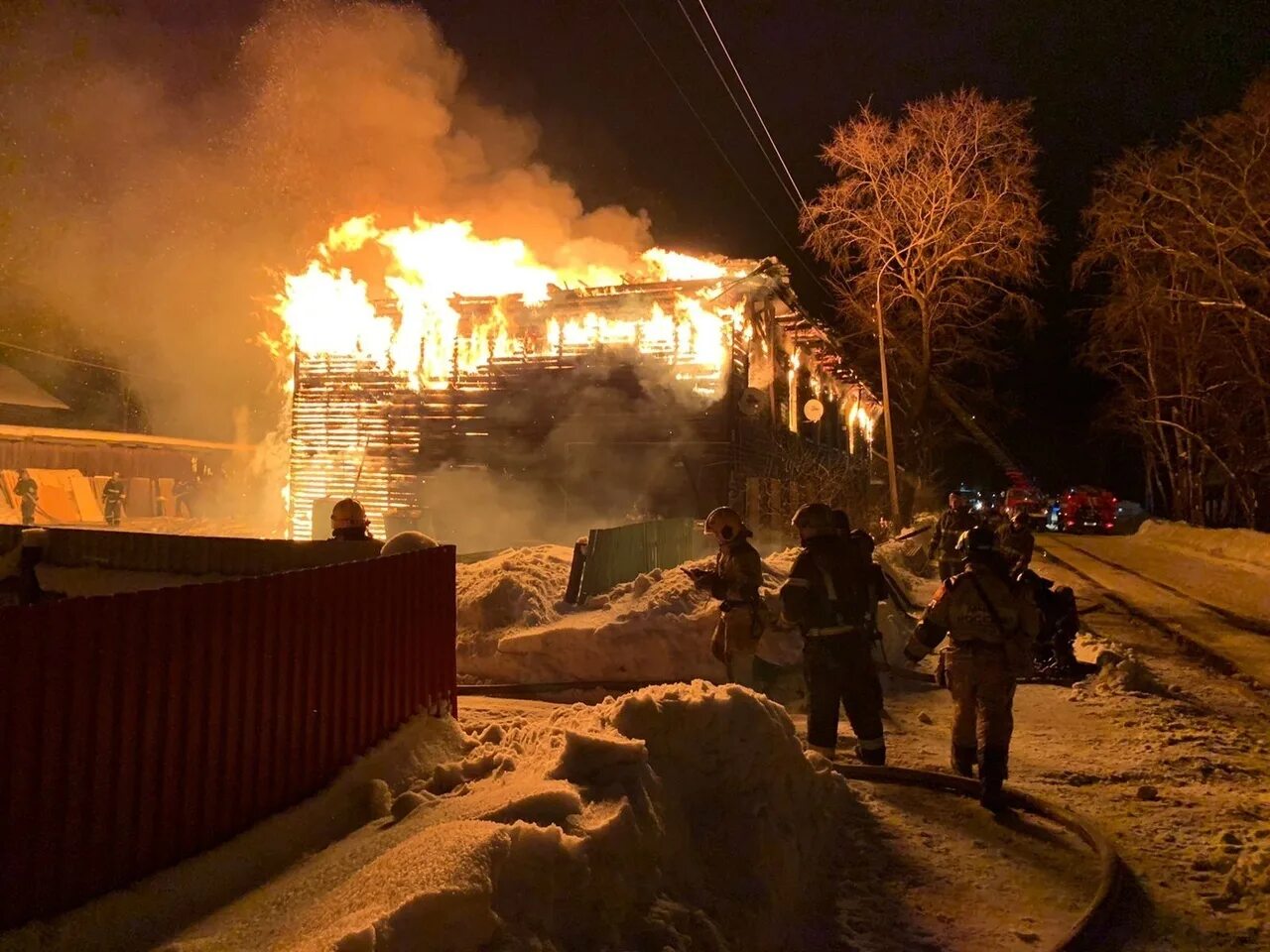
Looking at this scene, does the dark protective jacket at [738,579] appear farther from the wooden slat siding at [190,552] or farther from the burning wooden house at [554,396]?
the burning wooden house at [554,396]

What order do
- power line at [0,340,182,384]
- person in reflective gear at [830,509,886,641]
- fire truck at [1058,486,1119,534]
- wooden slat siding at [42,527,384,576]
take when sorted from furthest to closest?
fire truck at [1058,486,1119,534]
power line at [0,340,182,384]
wooden slat siding at [42,527,384,576]
person in reflective gear at [830,509,886,641]

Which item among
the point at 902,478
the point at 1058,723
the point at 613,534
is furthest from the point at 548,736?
the point at 902,478

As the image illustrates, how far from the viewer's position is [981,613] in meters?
5.12

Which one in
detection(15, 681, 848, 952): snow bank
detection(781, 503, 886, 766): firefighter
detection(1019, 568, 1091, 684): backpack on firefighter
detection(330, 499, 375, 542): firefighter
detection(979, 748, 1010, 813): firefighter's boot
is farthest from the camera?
detection(1019, 568, 1091, 684): backpack on firefighter

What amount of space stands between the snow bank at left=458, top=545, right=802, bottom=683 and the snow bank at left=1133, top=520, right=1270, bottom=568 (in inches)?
740

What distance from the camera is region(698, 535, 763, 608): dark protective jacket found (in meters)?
6.63

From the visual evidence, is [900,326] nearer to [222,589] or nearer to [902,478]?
[902,478]

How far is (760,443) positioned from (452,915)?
54.1 ft

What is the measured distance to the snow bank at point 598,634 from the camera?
8.46 meters

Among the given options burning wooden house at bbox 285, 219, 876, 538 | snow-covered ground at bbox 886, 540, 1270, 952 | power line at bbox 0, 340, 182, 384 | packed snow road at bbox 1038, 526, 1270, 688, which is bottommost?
packed snow road at bbox 1038, 526, 1270, 688

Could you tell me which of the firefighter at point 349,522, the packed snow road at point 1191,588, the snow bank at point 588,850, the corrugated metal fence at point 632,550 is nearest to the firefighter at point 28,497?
the corrugated metal fence at point 632,550

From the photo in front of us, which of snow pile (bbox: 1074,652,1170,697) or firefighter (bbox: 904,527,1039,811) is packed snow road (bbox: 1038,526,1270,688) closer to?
snow pile (bbox: 1074,652,1170,697)

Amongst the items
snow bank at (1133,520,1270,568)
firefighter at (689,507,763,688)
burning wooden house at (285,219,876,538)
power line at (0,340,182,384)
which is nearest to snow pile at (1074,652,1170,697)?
firefighter at (689,507,763,688)

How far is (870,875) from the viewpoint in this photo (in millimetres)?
4297
